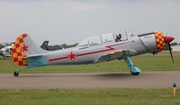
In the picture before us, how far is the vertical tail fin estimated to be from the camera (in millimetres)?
20500

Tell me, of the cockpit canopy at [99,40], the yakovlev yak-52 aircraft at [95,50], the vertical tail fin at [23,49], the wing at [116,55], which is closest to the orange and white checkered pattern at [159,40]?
the yakovlev yak-52 aircraft at [95,50]

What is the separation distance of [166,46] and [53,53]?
6782 millimetres

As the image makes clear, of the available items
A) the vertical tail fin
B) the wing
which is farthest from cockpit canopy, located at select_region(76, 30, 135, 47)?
the vertical tail fin

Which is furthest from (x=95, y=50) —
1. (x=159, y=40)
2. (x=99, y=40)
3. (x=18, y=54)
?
(x=18, y=54)

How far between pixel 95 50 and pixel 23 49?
4.43 meters

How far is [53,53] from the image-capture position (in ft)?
67.4

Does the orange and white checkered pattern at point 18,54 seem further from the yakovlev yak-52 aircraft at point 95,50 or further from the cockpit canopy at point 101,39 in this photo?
the cockpit canopy at point 101,39

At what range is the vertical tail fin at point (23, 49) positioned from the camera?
20.5 m
